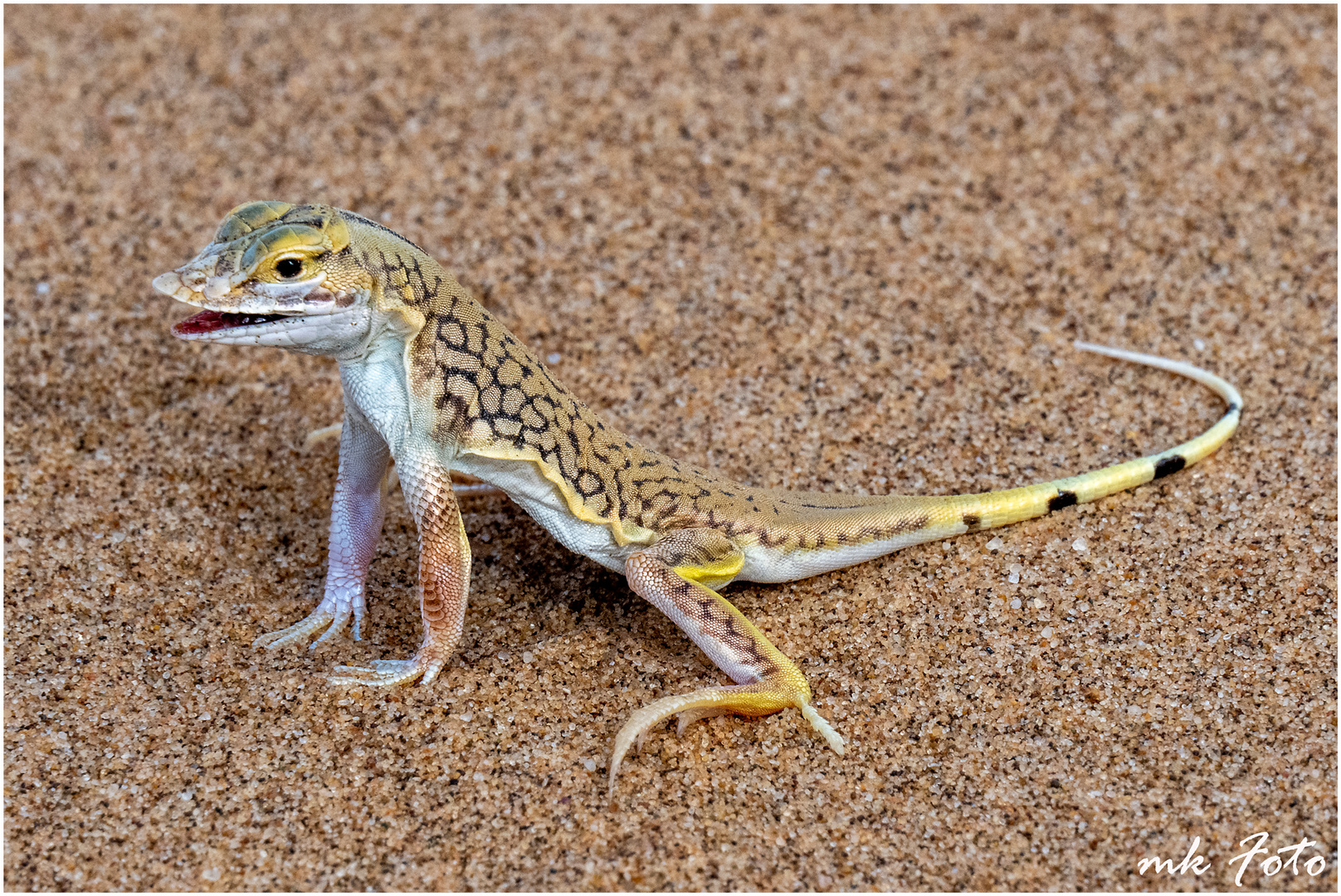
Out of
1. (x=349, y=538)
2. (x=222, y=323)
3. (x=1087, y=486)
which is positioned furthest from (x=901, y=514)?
(x=222, y=323)

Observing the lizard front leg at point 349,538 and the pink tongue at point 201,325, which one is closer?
the pink tongue at point 201,325

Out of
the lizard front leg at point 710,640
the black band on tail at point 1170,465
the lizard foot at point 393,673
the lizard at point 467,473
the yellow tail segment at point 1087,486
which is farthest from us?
the black band on tail at point 1170,465

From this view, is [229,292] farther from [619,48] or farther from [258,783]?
[619,48]

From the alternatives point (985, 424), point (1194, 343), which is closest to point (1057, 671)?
point (985, 424)
